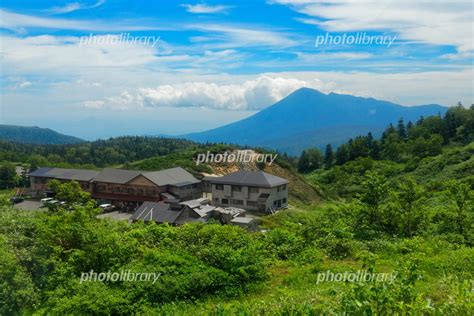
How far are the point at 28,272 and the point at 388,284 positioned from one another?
7.33 meters

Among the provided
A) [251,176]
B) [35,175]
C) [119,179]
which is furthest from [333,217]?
[35,175]

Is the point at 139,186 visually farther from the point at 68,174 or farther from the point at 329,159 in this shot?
the point at 329,159

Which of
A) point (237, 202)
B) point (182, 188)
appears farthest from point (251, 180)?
point (182, 188)

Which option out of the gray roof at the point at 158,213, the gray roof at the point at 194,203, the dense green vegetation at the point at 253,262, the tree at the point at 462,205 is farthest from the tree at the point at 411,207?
the gray roof at the point at 194,203

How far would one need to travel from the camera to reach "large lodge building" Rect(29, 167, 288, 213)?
4109 cm

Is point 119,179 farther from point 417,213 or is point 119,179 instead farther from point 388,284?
point 388,284

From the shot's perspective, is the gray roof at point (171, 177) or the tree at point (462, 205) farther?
the gray roof at point (171, 177)

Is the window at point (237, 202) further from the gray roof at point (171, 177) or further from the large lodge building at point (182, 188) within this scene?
the gray roof at point (171, 177)

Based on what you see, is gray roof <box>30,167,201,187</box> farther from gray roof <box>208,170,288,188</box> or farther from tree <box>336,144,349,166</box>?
tree <box>336,144,349,166</box>

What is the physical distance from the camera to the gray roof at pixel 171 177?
144 ft

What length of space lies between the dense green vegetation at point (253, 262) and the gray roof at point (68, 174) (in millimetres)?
39125

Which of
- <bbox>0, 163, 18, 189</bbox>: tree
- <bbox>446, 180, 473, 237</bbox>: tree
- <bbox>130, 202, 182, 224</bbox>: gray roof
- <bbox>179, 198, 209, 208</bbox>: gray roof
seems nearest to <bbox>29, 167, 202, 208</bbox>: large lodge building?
<bbox>179, 198, 209, 208</bbox>: gray roof

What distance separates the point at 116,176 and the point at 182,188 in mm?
7836

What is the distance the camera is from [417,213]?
14.9 m
